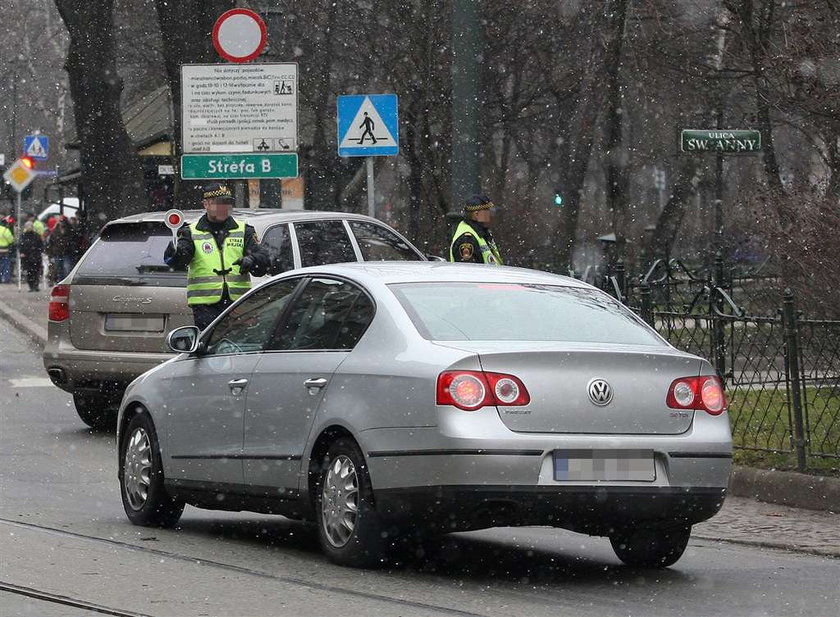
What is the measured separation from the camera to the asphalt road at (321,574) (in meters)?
7.28

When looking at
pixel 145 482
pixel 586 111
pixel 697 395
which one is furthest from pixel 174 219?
pixel 586 111

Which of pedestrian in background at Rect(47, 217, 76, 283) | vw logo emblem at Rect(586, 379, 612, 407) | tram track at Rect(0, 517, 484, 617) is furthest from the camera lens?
pedestrian in background at Rect(47, 217, 76, 283)

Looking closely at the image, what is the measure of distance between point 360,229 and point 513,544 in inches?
234

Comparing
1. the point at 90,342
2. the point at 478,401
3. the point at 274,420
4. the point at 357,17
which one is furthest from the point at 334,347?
the point at 357,17

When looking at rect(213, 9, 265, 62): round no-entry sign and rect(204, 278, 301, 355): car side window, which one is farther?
rect(213, 9, 265, 62): round no-entry sign

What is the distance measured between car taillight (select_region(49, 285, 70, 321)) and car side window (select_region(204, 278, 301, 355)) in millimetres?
5272

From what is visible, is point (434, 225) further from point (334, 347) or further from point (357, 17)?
point (334, 347)

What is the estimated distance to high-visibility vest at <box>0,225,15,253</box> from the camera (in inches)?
1859

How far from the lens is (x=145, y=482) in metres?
9.93

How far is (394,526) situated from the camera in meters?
7.99

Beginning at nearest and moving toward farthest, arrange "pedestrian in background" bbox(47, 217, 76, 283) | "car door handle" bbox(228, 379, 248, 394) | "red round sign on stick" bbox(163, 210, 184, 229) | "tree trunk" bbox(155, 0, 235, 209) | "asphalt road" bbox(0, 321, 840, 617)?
1. "asphalt road" bbox(0, 321, 840, 617)
2. "car door handle" bbox(228, 379, 248, 394)
3. "red round sign on stick" bbox(163, 210, 184, 229)
4. "tree trunk" bbox(155, 0, 235, 209)
5. "pedestrian in background" bbox(47, 217, 76, 283)

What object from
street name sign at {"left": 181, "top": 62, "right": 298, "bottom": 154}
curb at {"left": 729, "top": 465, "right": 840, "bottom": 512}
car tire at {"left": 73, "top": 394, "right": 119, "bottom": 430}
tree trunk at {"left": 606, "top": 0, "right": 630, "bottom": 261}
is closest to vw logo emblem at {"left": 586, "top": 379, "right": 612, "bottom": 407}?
curb at {"left": 729, "top": 465, "right": 840, "bottom": 512}

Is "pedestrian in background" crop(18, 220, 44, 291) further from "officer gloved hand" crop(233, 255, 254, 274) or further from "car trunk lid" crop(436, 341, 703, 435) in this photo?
"car trunk lid" crop(436, 341, 703, 435)

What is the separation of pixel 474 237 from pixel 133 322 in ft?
8.79
